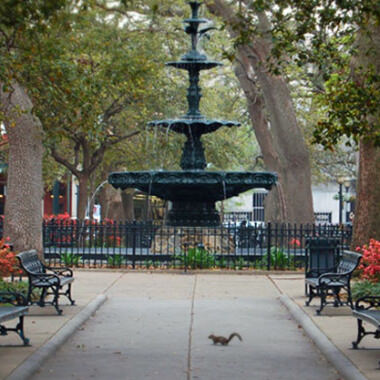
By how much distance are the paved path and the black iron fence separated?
5024 mm

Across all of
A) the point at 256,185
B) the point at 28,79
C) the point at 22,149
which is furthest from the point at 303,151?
the point at 28,79

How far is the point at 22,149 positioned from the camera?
21031 mm

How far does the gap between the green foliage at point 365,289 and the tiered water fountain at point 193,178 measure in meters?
7.06

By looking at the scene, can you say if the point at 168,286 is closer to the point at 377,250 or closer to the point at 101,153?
the point at 377,250

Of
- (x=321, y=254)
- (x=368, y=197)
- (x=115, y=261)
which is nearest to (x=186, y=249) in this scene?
(x=115, y=261)

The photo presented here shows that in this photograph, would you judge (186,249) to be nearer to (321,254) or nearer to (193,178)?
(193,178)

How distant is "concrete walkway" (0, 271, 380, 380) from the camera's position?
9.73 m

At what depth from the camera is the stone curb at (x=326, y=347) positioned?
30.5ft

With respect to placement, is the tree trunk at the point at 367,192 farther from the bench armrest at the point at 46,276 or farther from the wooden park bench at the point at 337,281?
the bench armrest at the point at 46,276

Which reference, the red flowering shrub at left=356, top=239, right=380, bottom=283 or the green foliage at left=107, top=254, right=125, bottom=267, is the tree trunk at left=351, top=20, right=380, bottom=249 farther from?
the green foliage at left=107, top=254, right=125, bottom=267

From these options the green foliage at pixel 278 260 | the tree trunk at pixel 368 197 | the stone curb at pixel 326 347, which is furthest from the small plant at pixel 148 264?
the stone curb at pixel 326 347

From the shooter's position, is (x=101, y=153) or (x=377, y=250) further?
(x=101, y=153)

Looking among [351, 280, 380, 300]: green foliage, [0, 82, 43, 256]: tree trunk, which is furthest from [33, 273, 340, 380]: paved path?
[0, 82, 43, 256]: tree trunk

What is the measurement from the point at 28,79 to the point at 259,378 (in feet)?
24.4
